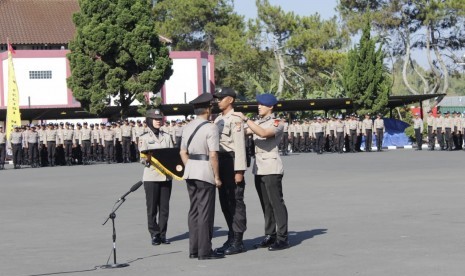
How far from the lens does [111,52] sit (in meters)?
56.7

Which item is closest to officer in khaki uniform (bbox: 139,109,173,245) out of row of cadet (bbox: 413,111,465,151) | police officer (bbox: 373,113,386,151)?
row of cadet (bbox: 413,111,465,151)

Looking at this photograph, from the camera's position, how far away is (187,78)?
76.2 m

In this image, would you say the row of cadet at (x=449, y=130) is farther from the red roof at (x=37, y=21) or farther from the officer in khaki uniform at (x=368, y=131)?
the red roof at (x=37, y=21)

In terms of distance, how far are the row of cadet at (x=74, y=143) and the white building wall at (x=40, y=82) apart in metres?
25.2

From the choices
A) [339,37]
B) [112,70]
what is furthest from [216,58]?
[112,70]

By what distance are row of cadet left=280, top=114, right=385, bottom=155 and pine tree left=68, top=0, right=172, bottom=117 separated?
8.97 m

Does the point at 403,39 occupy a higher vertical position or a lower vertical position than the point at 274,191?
higher

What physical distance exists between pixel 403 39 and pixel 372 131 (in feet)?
95.1

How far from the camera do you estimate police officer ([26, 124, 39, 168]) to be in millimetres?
43500

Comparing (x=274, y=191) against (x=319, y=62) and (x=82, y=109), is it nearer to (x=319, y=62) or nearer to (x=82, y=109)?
(x=82, y=109)

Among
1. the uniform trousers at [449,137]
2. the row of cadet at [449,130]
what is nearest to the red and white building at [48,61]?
the row of cadet at [449,130]

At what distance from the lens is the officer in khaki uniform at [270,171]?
12391mm

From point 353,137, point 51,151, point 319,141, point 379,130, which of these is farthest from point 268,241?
point 319,141

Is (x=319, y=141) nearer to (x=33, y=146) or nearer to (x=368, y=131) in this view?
(x=368, y=131)
